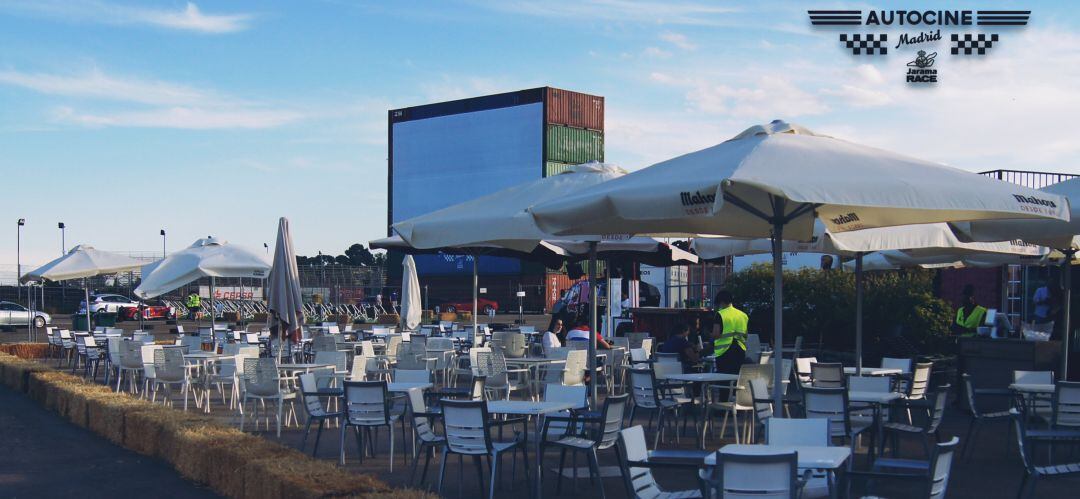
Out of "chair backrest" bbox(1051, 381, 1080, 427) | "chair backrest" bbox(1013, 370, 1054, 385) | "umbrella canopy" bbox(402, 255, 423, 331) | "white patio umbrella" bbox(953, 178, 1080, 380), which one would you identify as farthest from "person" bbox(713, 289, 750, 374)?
"umbrella canopy" bbox(402, 255, 423, 331)

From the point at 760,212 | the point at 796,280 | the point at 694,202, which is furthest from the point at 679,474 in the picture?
the point at 796,280

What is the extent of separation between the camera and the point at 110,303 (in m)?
47.2

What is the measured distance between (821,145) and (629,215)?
4.49ft

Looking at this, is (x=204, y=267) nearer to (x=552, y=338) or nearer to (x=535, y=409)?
(x=552, y=338)

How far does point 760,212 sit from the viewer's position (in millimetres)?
7004

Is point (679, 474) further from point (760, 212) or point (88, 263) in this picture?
point (88, 263)

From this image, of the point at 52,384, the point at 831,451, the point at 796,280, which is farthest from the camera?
the point at 796,280

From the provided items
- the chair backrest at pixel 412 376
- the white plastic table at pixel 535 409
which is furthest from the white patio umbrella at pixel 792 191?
the chair backrest at pixel 412 376

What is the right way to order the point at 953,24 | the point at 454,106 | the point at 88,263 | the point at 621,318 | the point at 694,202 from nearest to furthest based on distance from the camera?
1. the point at 694,202
2. the point at 953,24
3. the point at 88,263
4. the point at 621,318
5. the point at 454,106

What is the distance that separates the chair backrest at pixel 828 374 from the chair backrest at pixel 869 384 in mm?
941

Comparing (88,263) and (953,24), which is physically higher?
(953,24)

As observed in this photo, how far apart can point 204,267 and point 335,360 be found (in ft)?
18.3

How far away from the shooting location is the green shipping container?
60094 mm

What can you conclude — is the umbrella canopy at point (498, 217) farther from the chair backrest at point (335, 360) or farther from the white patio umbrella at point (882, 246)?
the white patio umbrella at point (882, 246)
